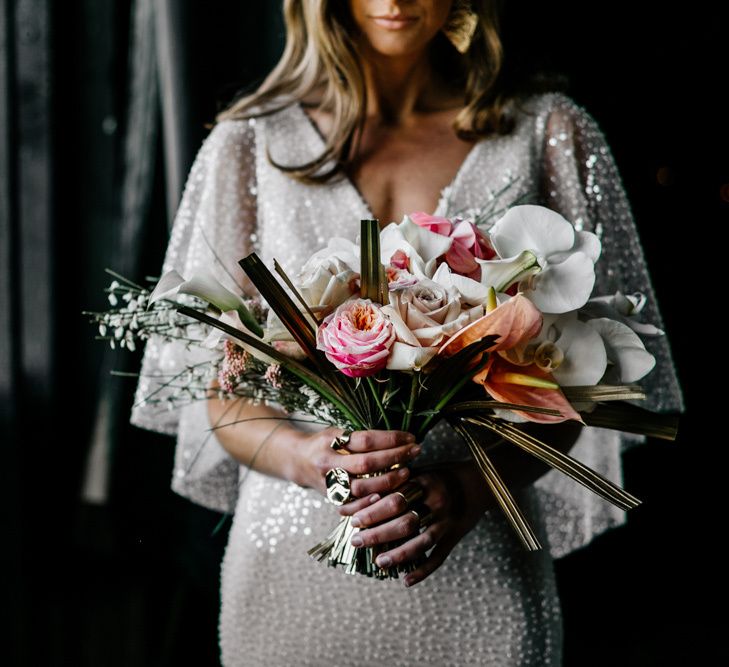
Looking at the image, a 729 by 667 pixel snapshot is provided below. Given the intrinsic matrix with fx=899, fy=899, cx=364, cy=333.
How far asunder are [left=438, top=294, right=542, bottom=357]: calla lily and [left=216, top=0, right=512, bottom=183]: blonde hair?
64cm

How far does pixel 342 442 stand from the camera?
1.09 meters

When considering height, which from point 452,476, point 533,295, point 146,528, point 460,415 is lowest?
point 146,528

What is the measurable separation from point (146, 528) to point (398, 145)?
1468 millimetres

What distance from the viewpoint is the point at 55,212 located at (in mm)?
2764

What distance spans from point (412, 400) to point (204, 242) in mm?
614

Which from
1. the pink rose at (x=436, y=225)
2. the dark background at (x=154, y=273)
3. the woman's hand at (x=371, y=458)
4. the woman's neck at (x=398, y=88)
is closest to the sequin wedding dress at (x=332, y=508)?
the woman's neck at (x=398, y=88)

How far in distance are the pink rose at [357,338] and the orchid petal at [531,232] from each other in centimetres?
16

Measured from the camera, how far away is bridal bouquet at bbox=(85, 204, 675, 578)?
3.02ft

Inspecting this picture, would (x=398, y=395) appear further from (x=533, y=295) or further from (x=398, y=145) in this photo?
(x=398, y=145)

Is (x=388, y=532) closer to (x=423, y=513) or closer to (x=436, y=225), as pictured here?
(x=423, y=513)

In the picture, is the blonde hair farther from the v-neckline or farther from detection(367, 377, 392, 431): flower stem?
detection(367, 377, 392, 431): flower stem

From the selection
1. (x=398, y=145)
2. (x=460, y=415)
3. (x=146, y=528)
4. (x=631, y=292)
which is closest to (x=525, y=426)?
(x=460, y=415)

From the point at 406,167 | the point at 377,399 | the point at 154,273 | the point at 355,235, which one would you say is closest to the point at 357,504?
the point at 377,399

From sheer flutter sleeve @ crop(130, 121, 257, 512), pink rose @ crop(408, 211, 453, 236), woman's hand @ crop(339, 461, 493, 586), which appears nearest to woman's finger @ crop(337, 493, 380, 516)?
woman's hand @ crop(339, 461, 493, 586)
